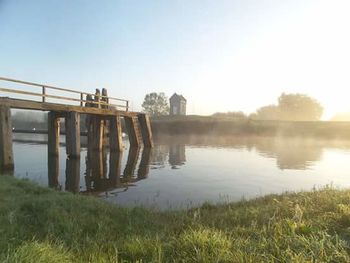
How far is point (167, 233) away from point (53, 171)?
1298cm

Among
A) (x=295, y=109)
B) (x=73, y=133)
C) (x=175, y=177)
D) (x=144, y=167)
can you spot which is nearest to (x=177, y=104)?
(x=295, y=109)

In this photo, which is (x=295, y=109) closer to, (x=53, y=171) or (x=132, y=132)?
(x=132, y=132)

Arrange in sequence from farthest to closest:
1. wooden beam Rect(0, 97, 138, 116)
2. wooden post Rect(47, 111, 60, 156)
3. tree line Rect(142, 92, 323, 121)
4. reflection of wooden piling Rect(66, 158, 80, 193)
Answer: tree line Rect(142, 92, 323, 121) < wooden post Rect(47, 111, 60, 156) < wooden beam Rect(0, 97, 138, 116) < reflection of wooden piling Rect(66, 158, 80, 193)

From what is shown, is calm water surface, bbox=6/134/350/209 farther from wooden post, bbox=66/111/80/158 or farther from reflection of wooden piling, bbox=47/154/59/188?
wooden post, bbox=66/111/80/158

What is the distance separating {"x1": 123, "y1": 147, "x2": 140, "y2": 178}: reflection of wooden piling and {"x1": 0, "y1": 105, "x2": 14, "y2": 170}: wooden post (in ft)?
17.3

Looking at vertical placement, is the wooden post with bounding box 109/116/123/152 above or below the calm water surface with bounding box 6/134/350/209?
above

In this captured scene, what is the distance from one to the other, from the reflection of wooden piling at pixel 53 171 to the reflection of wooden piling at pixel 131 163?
3.29m

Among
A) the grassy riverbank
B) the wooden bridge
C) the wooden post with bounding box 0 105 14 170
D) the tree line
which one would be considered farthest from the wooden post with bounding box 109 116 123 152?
the tree line

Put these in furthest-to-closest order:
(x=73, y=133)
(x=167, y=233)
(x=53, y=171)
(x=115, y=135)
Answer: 1. (x=115, y=135)
2. (x=73, y=133)
3. (x=53, y=171)
4. (x=167, y=233)

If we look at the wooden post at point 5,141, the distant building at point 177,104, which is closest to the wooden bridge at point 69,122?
the wooden post at point 5,141

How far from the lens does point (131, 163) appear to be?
74.2 ft

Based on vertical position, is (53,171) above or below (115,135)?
below

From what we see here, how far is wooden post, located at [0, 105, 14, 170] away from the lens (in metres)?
16.1

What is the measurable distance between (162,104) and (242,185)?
111 meters
